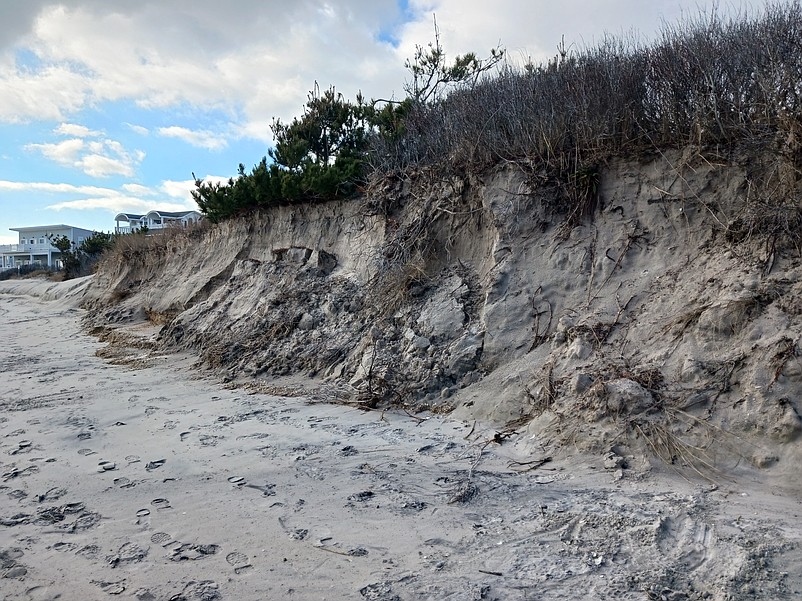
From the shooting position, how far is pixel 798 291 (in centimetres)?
488

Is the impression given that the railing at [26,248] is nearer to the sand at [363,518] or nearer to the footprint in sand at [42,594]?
the sand at [363,518]

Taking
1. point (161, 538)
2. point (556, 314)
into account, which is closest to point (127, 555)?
point (161, 538)

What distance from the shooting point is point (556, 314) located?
6.50 metres

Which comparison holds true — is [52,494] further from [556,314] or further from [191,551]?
[556,314]

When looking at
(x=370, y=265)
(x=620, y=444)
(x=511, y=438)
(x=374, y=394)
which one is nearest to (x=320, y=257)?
(x=370, y=265)

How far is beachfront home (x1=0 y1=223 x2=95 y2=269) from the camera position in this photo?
61.2m

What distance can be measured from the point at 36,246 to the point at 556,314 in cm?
6959

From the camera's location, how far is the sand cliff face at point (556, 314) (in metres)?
4.58

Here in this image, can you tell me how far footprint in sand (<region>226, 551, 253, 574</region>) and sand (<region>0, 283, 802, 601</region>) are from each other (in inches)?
0.4

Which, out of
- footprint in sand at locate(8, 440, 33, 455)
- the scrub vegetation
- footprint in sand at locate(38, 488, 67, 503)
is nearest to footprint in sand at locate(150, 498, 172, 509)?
footprint in sand at locate(38, 488, 67, 503)

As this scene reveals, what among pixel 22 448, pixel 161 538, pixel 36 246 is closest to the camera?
pixel 161 538

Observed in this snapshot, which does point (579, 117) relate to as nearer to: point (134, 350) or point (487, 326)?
point (487, 326)

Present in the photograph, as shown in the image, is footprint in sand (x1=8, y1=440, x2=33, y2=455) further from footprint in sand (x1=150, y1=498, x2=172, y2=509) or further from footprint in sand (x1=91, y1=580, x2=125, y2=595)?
footprint in sand (x1=91, y1=580, x2=125, y2=595)

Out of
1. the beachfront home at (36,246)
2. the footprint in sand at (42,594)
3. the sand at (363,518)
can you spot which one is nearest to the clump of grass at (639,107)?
the sand at (363,518)
